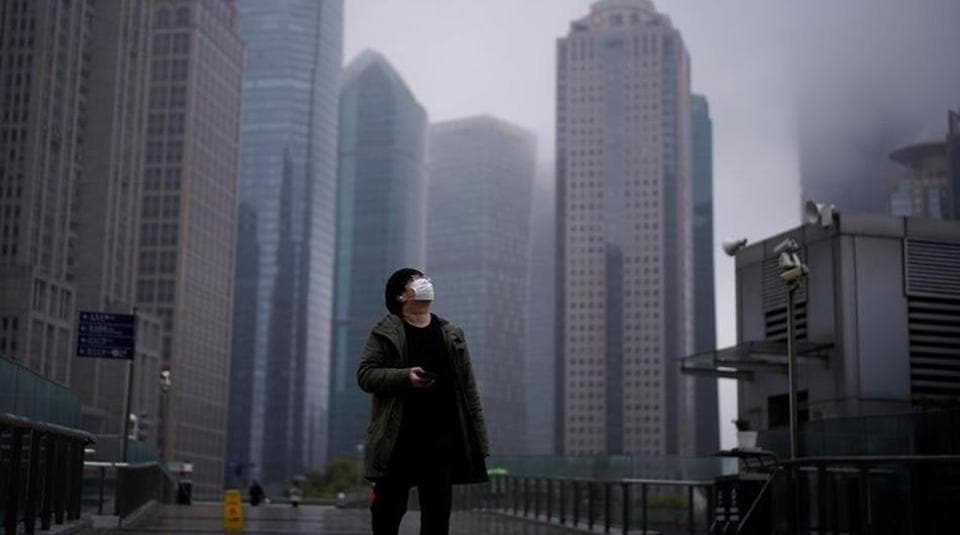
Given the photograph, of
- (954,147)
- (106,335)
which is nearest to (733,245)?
(106,335)

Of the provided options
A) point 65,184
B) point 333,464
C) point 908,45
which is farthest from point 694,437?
point 908,45

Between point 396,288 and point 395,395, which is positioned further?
point 396,288

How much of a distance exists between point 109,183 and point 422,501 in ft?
374

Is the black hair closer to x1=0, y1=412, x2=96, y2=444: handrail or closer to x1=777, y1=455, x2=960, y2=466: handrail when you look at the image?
x1=777, y1=455, x2=960, y2=466: handrail

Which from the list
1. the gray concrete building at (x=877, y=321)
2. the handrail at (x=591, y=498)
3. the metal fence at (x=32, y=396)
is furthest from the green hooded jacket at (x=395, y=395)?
the gray concrete building at (x=877, y=321)

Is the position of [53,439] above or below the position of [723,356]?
below

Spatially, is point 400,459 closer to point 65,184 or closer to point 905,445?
point 905,445

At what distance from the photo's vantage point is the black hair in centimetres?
652

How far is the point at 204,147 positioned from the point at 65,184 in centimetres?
4575

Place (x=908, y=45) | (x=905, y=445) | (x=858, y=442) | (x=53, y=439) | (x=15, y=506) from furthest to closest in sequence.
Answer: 1. (x=908, y=45)
2. (x=858, y=442)
3. (x=905, y=445)
4. (x=53, y=439)
5. (x=15, y=506)

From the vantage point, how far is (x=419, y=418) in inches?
245

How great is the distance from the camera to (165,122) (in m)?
148

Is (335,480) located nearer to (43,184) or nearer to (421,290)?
(43,184)

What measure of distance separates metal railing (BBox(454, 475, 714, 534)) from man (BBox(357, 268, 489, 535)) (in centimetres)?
1080
